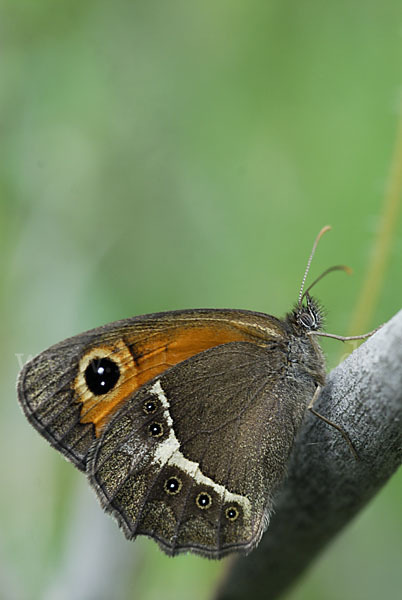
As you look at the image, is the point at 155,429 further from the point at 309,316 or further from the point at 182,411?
the point at 309,316

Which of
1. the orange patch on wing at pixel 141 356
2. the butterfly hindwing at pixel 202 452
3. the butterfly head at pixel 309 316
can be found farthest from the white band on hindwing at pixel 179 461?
the butterfly head at pixel 309 316

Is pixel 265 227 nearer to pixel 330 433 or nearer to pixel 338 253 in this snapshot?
pixel 338 253

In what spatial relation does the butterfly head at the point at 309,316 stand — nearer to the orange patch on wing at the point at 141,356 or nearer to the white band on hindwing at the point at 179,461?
the orange patch on wing at the point at 141,356

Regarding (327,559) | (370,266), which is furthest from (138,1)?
(327,559)

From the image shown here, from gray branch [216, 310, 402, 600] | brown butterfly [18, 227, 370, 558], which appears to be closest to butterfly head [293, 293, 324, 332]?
brown butterfly [18, 227, 370, 558]

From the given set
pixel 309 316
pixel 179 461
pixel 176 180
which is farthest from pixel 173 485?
pixel 176 180

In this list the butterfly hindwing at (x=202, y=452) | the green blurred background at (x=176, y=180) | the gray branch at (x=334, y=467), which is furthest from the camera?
the green blurred background at (x=176, y=180)
